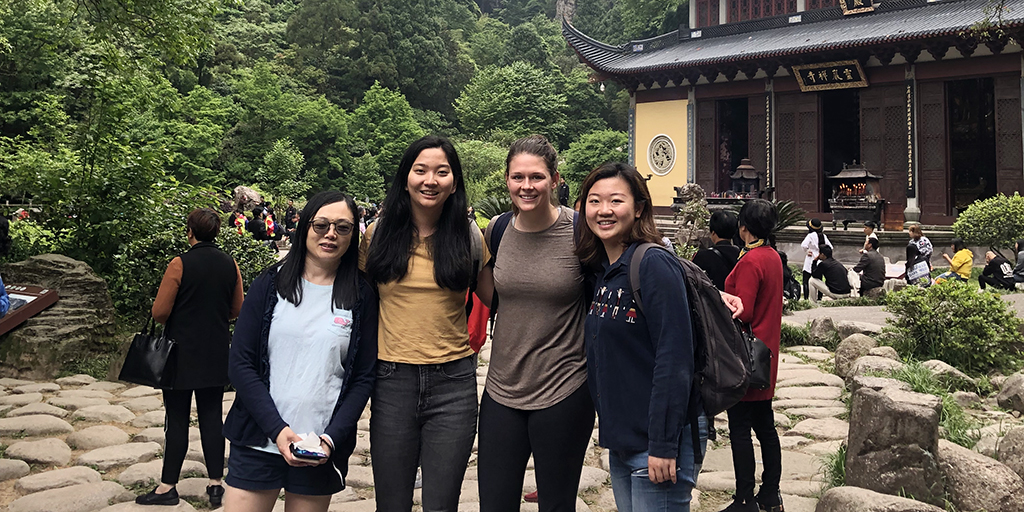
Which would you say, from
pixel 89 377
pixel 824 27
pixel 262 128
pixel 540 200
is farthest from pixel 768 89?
pixel 540 200

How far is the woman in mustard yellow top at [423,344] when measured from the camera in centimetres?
233

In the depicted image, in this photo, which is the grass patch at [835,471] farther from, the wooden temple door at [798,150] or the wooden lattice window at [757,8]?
the wooden lattice window at [757,8]

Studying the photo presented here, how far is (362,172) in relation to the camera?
2833 cm

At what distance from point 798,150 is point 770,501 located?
61.9 ft

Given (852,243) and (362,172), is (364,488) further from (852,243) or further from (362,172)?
(362,172)

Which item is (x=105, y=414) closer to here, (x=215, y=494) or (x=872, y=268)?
(x=215, y=494)

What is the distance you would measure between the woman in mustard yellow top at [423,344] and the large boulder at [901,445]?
2.02 metres

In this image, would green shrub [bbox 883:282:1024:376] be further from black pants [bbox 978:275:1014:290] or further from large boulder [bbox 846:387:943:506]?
black pants [bbox 978:275:1014:290]

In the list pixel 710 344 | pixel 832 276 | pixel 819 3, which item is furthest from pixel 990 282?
pixel 819 3

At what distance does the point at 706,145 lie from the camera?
72.1ft

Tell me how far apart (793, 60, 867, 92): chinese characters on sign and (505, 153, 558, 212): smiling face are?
62.1ft

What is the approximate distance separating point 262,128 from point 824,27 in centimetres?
1833

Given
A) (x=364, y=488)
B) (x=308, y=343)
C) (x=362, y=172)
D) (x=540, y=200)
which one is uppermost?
(x=362, y=172)

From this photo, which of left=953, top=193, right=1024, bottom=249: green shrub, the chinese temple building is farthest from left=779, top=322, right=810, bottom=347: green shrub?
the chinese temple building
